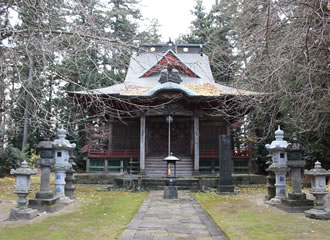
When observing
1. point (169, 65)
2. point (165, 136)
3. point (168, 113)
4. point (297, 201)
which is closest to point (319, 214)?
point (297, 201)

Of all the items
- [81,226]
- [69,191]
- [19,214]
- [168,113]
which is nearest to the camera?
[81,226]

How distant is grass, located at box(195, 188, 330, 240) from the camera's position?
4.97 metres

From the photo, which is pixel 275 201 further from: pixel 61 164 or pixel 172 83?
pixel 172 83

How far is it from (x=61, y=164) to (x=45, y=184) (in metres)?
1.55

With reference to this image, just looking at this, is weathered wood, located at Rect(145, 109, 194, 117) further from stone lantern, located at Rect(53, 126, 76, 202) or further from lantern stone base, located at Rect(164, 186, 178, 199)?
stone lantern, located at Rect(53, 126, 76, 202)

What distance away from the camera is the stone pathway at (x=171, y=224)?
5035 millimetres

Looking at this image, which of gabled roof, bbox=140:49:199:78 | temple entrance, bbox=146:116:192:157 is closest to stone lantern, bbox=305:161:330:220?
gabled roof, bbox=140:49:199:78

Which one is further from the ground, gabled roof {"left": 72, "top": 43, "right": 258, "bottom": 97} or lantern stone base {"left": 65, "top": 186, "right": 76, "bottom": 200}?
gabled roof {"left": 72, "top": 43, "right": 258, "bottom": 97}

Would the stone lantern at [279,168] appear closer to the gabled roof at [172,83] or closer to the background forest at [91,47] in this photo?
the background forest at [91,47]

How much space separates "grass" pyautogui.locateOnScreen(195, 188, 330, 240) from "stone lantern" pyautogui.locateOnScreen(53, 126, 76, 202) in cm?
409

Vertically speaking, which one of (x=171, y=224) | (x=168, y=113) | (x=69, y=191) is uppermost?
(x=168, y=113)

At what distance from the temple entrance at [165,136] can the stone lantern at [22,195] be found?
436 inches

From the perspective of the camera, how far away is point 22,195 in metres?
6.27

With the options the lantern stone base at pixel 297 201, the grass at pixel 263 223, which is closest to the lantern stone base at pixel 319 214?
the grass at pixel 263 223
